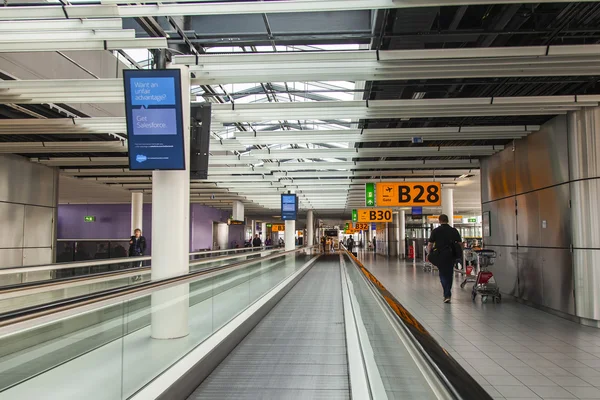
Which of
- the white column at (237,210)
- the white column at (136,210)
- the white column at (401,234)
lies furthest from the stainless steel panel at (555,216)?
the white column at (401,234)

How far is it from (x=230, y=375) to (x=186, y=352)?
0.52 meters

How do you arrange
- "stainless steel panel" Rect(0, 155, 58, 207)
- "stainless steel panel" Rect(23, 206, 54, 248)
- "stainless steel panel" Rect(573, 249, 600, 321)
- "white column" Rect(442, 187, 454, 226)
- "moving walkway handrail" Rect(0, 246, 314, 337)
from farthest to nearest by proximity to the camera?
"white column" Rect(442, 187, 454, 226), "stainless steel panel" Rect(23, 206, 54, 248), "stainless steel panel" Rect(0, 155, 58, 207), "stainless steel panel" Rect(573, 249, 600, 321), "moving walkway handrail" Rect(0, 246, 314, 337)

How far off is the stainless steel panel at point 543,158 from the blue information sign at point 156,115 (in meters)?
7.17

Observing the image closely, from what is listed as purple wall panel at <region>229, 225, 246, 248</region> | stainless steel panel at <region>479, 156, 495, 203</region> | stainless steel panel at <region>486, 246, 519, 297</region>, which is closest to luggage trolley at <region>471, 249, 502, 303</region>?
stainless steel panel at <region>486, 246, 519, 297</region>

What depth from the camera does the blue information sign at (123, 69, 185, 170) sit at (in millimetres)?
5621

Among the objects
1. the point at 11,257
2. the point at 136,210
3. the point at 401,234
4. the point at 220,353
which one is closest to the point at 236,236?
the point at 401,234

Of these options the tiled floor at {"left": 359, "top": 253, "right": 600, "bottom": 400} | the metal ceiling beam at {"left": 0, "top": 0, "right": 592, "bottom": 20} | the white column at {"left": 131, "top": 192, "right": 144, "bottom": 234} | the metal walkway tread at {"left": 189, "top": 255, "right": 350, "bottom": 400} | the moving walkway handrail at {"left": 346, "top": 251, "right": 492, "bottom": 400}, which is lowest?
the tiled floor at {"left": 359, "top": 253, "right": 600, "bottom": 400}

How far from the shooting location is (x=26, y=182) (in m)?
12.7

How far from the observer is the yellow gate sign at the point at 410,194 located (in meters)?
15.3

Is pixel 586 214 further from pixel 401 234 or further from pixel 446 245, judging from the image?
pixel 401 234

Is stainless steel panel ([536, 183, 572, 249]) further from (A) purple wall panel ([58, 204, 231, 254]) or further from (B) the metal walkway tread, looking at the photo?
(A) purple wall panel ([58, 204, 231, 254])

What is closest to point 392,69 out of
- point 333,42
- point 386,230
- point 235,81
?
point 333,42

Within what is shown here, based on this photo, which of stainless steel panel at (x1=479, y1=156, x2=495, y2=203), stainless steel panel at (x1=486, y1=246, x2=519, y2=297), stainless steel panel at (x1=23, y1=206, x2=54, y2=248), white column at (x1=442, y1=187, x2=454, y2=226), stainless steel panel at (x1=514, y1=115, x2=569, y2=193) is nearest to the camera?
stainless steel panel at (x1=514, y1=115, x2=569, y2=193)

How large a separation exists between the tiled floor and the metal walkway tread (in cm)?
157
